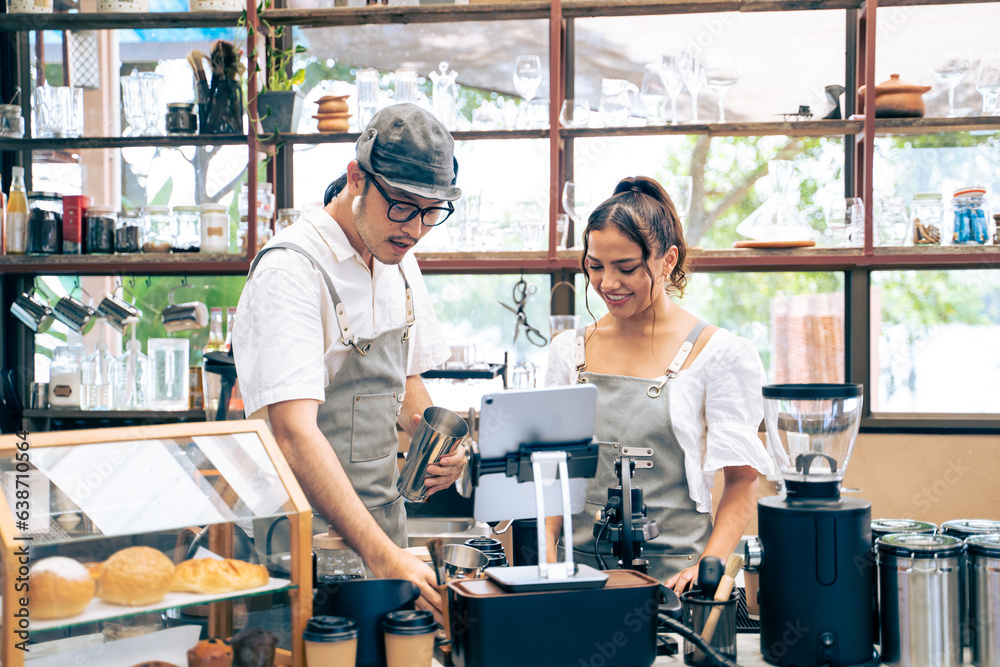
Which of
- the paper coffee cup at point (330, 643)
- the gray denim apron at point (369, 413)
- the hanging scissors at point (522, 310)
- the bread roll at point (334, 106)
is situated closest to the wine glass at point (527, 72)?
the bread roll at point (334, 106)

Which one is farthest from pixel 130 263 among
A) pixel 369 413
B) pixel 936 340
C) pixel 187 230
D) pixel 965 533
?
pixel 936 340

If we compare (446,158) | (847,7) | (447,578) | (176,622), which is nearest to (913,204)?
(847,7)

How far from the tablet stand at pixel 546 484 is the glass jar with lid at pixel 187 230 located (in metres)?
2.21

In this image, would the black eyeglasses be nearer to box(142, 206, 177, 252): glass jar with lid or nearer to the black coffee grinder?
the black coffee grinder

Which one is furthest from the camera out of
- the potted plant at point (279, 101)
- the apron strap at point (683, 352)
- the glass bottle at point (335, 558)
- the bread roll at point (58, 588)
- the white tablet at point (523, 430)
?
the potted plant at point (279, 101)

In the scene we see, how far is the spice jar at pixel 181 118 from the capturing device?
3049 mm

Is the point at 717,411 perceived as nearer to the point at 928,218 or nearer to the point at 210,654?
the point at 210,654

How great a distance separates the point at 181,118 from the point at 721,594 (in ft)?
8.57

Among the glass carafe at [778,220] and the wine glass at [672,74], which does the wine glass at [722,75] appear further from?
the glass carafe at [778,220]

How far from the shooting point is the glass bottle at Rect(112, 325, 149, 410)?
122 inches

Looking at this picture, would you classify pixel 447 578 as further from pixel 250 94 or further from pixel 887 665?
pixel 250 94

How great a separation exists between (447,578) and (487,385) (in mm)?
1813

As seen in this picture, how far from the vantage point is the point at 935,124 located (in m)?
2.85

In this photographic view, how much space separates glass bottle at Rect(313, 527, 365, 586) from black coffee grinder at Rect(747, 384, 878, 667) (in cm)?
65
